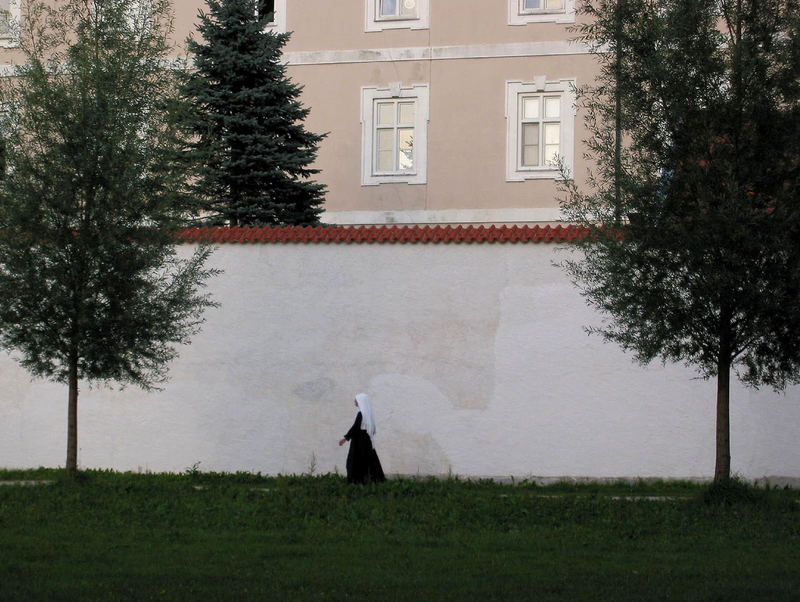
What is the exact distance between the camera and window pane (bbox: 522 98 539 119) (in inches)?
1126

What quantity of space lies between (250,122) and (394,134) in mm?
6296

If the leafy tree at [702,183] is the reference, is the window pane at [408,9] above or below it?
above

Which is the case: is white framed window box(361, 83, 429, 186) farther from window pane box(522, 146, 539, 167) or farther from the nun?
the nun

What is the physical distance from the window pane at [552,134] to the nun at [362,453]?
13698 millimetres

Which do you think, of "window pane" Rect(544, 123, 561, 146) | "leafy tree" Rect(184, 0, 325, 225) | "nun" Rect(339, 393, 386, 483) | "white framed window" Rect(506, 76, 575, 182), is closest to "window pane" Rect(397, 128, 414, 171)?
"white framed window" Rect(506, 76, 575, 182)

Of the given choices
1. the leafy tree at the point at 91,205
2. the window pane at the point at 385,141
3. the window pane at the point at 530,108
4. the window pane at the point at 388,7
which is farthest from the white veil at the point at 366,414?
the window pane at the point at 388,7

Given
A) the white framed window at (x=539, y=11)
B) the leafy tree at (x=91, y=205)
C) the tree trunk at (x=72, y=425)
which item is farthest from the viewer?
the white framed window at (x=539, y=11)

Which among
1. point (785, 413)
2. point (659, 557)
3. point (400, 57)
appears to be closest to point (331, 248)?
point (785, 413)

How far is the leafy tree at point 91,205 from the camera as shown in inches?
579

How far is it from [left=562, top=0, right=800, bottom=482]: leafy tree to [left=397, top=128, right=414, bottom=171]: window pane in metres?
15.4

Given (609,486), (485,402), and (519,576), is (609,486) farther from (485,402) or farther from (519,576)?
(519,576)

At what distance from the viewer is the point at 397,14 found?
2931 cm

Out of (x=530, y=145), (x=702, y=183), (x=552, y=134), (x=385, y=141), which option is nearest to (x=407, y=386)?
(x=702, y=183)

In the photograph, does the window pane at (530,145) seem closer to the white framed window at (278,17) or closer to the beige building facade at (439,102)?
the beige building facade at (439,102)
